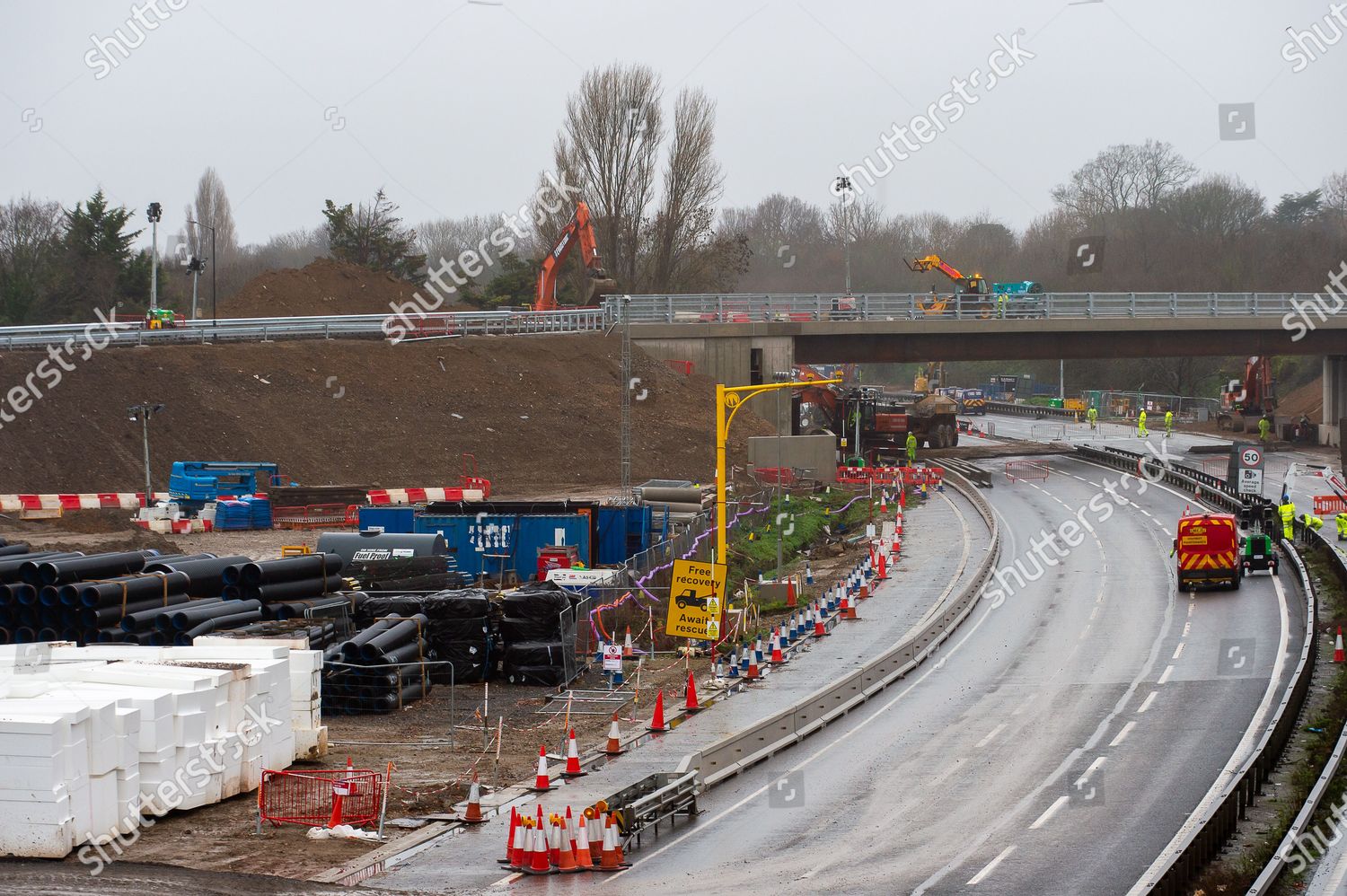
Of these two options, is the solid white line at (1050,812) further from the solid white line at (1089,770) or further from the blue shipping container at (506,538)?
the blue shipping container at (506,538)

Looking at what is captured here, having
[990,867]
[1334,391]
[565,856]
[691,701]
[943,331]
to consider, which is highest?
[943,331]

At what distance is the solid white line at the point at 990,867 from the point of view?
49.0ft

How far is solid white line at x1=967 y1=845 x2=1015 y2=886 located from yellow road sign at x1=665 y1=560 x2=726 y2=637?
359 inches

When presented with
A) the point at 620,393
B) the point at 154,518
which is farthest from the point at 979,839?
the point at 620,393

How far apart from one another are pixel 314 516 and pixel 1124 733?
31.7 meters

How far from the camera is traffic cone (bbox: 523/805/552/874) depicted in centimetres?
1556

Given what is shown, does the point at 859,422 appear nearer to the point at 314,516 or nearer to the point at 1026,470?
the point at 1026,470

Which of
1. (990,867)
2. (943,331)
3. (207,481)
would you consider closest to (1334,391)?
(943,331)

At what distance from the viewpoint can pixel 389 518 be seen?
3947 centimetres

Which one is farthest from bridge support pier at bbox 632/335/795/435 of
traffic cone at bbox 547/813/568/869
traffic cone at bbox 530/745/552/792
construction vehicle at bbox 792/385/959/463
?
traffic cone at bbox 547/813/568/869

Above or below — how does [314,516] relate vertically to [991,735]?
above

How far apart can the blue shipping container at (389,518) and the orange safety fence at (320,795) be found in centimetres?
2011

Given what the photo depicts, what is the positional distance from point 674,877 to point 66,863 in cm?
638

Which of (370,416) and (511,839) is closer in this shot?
(511,839)
